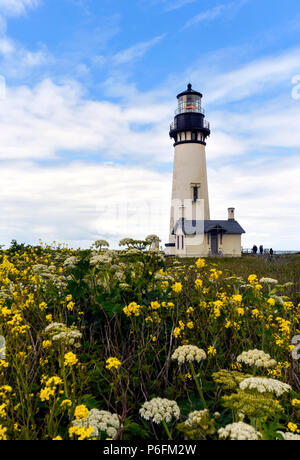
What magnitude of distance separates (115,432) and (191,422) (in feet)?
1.98

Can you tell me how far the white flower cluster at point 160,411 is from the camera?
258 centimetres

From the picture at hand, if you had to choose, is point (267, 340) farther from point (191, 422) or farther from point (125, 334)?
point (191, 422)

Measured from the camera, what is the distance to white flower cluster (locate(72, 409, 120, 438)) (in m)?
2.34

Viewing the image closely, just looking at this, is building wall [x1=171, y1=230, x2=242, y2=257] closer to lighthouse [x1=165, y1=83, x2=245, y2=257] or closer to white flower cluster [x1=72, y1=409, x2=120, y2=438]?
lighthouse [x1=165, y1=83, x2=245, y2=257]

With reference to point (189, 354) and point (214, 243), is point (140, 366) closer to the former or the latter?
A: point (189, 354)

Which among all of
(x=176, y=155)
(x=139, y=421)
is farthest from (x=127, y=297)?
(x=176, y=155)

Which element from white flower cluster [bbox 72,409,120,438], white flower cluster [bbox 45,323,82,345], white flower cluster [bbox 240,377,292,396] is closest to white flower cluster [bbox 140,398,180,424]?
white flower cluster [bbox 72,409,120,438]

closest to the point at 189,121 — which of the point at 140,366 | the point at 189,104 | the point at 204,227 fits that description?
the point at 189,104

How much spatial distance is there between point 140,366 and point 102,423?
119 cm

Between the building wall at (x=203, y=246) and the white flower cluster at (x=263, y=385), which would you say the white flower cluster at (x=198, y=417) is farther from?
the building wall at (x=203, y=246)

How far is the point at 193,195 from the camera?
37906 mm

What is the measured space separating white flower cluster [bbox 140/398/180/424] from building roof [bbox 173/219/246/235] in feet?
118

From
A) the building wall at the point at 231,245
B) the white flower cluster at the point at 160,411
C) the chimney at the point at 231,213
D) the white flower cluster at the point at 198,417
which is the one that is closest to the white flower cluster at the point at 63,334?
the white flower cluster at the point at 160,411

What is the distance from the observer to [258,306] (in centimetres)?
531
